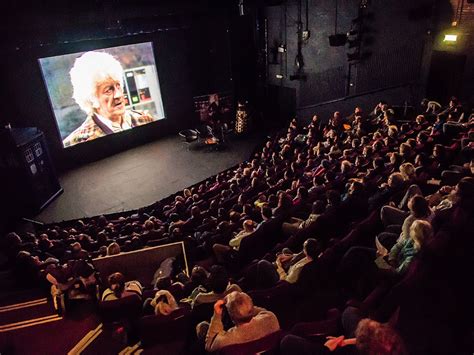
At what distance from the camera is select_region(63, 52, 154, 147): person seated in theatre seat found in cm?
1020

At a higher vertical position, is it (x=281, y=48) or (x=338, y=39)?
(x=338, y=39)

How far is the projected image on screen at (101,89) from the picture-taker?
993 centimetres

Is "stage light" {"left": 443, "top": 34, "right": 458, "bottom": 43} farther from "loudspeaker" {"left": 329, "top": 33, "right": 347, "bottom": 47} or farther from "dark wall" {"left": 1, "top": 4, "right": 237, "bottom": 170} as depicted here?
"dark wall" {"left": 1, "top": 4, "right": 237, "bottom": 170}

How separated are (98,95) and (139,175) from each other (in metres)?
2.67

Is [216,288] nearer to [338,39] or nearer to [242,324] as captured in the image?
[242,324]

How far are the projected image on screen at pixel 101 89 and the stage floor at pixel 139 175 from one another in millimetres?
963

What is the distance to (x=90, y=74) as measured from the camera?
1033 centimetres

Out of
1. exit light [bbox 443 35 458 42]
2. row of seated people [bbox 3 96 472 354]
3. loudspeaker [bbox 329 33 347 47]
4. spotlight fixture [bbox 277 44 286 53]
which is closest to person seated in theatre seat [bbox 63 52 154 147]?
row of seated people [bbox 3 96 472 354]

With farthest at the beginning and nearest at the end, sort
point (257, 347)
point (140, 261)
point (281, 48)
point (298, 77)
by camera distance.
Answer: point (281, 48) → point (298, 77) → point (140, 261) → point (257, 347)

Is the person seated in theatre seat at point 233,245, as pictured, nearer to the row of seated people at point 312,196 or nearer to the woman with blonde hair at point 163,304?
the row of seated people at point 312,196

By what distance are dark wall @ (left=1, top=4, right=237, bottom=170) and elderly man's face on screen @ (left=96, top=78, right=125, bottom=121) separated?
75 cm

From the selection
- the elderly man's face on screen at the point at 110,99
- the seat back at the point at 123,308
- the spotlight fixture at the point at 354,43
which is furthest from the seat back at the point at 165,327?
the spotlight fixture at the point at 354,43

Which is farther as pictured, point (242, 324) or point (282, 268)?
point (282, 268)

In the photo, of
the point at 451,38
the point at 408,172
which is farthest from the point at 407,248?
the point at 451,38
